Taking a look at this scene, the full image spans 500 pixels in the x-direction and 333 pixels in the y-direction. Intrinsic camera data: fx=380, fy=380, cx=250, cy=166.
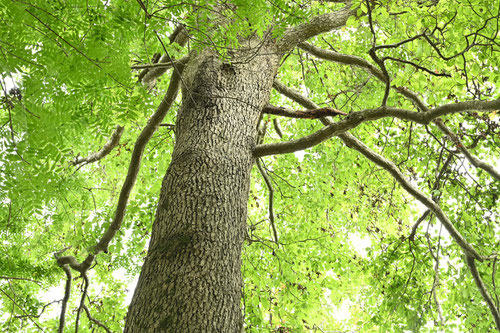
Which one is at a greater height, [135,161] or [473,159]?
[473,159]

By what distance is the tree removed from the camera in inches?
64.9

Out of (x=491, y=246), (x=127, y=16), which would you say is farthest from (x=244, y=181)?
(x=491, y=246)

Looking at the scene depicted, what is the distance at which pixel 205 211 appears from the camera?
221cm

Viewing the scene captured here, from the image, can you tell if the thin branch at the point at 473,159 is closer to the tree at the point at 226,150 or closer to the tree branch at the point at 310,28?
the tree at the point at 226,150

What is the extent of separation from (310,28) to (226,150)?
6.28 feet

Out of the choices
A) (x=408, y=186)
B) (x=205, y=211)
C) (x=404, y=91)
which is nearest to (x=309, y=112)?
(x=404, y=91)

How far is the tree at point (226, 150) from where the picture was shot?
1.65 meters

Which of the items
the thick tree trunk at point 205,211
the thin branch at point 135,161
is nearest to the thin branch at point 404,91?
the thick tree trunk at point 205,211

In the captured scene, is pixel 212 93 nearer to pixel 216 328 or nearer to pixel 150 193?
pixel 216 328

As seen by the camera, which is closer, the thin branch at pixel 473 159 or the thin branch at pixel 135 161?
the thin branch at pixel 135 161

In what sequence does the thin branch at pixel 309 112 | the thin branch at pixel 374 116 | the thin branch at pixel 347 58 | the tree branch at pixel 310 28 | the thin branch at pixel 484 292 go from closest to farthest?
the thin branch at pixel 374 116, the thin branch at pixel 309 112, the thin branch at pixel 484 292, the tree branch at pixel 310 28, the thin branch at pixel 347 58

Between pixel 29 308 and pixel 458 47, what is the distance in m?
4.92

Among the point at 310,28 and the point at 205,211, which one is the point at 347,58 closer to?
the point at 310,28

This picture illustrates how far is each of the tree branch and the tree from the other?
18 mm
